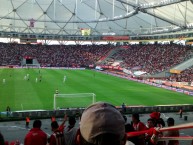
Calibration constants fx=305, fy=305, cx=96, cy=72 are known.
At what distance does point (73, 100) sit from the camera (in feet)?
117

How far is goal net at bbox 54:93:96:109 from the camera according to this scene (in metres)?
32.6

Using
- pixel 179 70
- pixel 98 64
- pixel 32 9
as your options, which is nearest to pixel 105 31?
pixel 98 64

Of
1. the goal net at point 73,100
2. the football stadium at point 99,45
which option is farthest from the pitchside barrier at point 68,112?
the football stadium at point 99,45

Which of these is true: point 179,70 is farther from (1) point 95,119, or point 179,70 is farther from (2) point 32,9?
(1) point 95,119

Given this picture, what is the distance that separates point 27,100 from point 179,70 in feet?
131

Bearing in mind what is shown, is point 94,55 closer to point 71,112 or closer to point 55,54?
point 55,54

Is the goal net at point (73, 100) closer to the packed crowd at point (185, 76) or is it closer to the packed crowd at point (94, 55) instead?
the packed crowd at point (185, 76)

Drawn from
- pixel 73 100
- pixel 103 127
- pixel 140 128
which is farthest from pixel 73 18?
pixel 103 127

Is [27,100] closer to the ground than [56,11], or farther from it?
closer to the ground

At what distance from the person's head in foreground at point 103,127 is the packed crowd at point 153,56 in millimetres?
68975

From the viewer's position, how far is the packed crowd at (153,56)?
7369 centimetres

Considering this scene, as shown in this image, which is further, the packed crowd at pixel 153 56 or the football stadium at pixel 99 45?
the packed crowd at pixel 153 56

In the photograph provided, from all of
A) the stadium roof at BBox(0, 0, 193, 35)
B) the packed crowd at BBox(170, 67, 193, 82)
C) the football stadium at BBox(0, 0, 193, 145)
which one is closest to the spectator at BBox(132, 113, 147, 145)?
the football stadium at BBox(0, 0, 193, 145)

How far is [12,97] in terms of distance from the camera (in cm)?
3606
